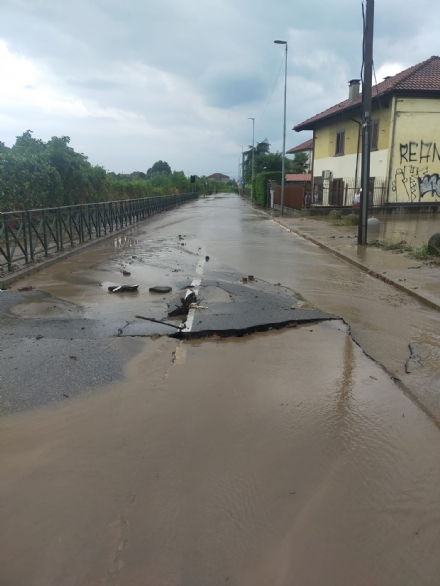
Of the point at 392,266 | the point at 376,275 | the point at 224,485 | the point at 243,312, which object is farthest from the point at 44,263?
the point at 224,485

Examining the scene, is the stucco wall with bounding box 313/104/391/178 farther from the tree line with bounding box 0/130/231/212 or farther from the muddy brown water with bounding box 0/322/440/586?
the muddy brown water with bounding box 0/322/440/586

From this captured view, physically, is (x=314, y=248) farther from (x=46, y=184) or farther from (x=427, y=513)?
(x=427, y=513)

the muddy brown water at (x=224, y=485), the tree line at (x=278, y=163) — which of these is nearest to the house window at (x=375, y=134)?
the muddy brown water at (x=224, y=485)

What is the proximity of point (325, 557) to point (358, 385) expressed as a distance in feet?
6.78

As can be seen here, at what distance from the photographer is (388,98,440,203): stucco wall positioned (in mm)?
24016

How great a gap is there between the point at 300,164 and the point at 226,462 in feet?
226

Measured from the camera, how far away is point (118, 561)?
7.39 feet

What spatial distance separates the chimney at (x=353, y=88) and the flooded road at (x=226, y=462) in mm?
29922

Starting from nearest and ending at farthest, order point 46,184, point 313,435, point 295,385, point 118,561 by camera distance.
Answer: point 118,561 < point 313,435 < point 295,385 < point 46,184

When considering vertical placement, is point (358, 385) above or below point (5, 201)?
below

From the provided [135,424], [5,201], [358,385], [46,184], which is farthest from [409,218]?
[135,424]

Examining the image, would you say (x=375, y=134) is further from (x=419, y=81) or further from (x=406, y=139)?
(x=419, y=81)

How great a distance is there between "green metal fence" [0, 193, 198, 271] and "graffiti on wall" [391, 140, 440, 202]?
14.0 metres

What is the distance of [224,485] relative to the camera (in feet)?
9.16
